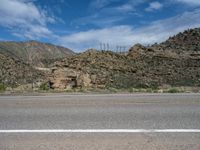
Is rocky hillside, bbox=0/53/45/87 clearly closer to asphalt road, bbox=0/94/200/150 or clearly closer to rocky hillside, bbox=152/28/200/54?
rocky hillside, bbox=152/28/200/54

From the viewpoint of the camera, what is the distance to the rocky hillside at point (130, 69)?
2533cm

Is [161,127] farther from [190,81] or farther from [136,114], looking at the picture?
[190,81]

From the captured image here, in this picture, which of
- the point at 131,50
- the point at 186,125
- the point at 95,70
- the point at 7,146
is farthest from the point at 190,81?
the point at 7,146

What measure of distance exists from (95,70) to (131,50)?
9.62 m

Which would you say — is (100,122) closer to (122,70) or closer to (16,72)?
(122,70)

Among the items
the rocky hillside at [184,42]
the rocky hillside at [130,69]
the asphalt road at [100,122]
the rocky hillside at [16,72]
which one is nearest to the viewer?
the asphalt road at [100,122]

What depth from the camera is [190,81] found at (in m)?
28.2

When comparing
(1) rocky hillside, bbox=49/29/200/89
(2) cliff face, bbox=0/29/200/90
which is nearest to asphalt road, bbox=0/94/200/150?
(2) cliff face, bbox=0/29/200/90

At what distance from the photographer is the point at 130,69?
33.2 m

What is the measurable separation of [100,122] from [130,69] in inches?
1033

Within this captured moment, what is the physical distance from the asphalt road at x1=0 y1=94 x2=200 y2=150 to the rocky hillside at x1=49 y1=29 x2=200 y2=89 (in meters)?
14.4

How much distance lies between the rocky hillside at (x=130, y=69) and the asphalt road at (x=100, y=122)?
Result: 14.4 m

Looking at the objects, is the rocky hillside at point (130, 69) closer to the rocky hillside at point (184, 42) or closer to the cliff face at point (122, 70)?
the cliff face at point (122, 70)

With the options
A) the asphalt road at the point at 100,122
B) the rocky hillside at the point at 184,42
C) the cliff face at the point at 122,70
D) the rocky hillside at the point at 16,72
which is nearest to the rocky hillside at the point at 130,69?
the cliff face at the point at 122,70
